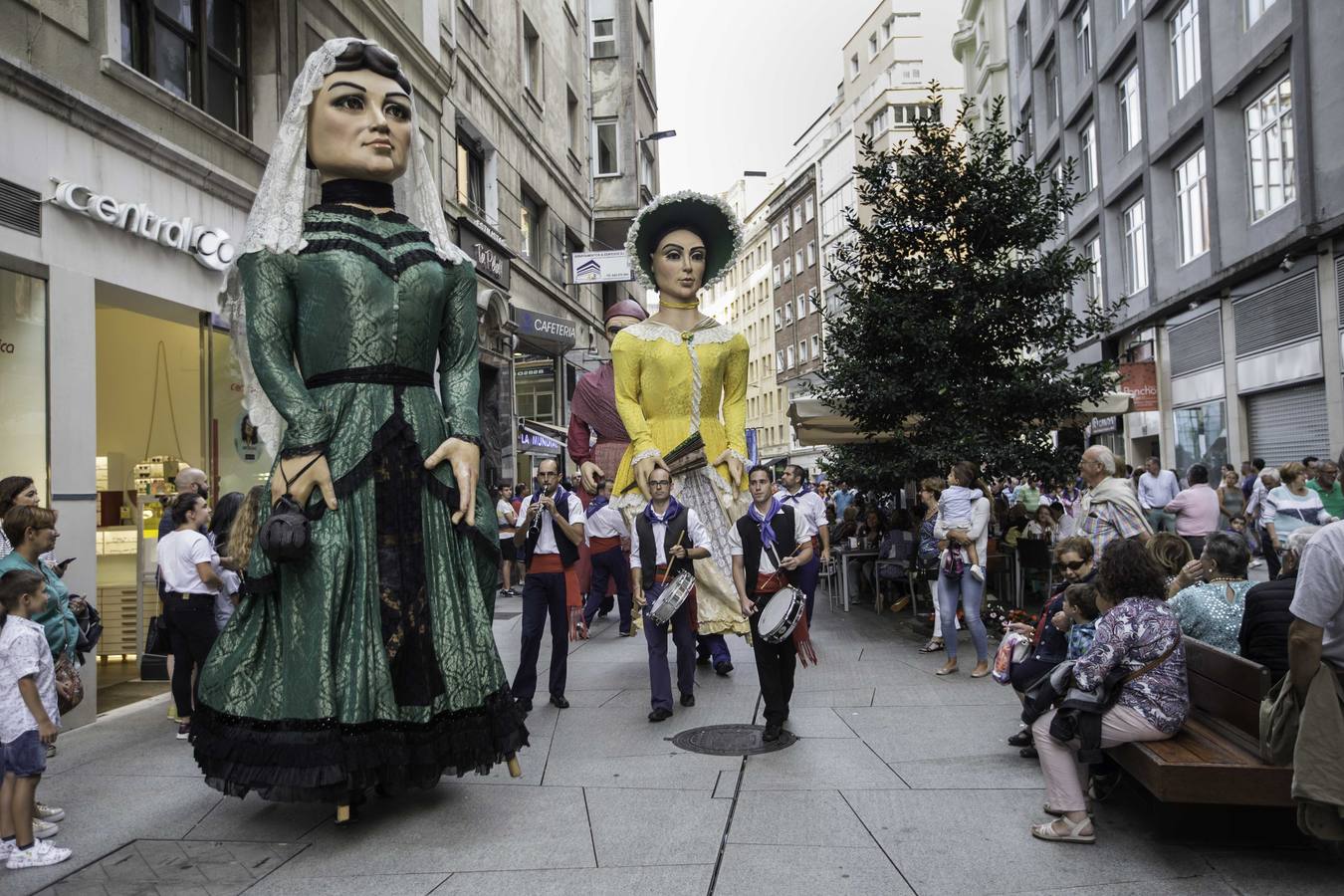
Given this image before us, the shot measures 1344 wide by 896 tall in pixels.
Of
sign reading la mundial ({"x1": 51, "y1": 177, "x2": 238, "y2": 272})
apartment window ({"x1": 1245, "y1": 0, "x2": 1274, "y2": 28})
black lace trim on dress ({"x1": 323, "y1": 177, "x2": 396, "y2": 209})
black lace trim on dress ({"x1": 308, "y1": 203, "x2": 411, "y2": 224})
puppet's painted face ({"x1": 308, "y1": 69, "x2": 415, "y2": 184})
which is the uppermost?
apartment window ({"x1": 1245, "y1": 0, "x2": 1274, "y2": 28})

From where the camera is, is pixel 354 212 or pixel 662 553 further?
pixel 662 553

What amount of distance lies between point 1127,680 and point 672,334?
151 inches

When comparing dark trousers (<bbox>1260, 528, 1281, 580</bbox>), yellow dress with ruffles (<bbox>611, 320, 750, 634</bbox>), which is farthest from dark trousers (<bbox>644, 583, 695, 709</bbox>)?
dark trousers (<bbox>1260, 528, 1281, 580</bbox>)

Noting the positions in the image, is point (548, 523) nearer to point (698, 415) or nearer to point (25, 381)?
point (698, 415)

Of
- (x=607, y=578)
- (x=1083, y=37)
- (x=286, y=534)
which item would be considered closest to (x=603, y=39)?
(x=1083, y=37)

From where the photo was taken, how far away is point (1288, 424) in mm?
17812

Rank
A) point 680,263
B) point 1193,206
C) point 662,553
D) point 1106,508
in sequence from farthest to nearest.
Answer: point 1193,206, point 680,263, point 1106,508, point 662,553

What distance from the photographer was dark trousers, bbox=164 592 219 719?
6.36 meters

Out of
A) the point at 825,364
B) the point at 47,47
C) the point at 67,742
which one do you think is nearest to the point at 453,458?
the point at 67,742

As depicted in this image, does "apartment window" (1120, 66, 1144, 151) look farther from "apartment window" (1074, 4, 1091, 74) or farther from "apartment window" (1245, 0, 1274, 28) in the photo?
"apartment window" (1245, 0, 1274, 28)

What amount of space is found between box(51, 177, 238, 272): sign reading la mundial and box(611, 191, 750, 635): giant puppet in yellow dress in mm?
2771

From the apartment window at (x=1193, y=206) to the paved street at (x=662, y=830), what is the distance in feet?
59.5

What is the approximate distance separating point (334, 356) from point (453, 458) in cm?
63

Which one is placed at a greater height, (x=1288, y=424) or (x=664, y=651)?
(x=1288, y=424)
